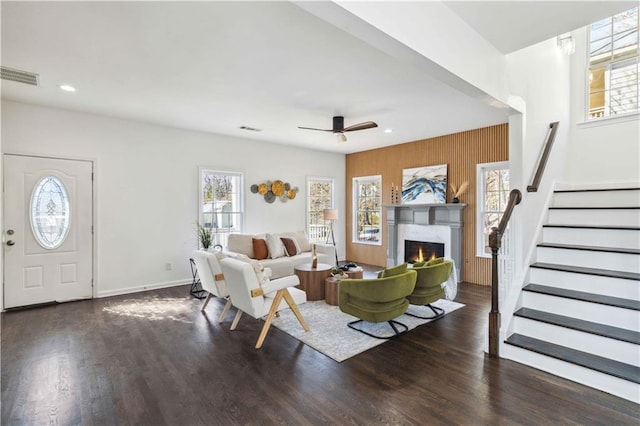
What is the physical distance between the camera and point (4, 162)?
4.29m

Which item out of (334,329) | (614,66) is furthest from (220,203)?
(614,66)

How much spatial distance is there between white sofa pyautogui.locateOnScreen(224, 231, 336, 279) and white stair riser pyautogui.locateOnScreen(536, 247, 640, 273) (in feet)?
12.0

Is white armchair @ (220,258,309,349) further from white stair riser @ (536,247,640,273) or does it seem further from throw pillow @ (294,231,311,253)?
throw pillow @ (294,231,311,253)

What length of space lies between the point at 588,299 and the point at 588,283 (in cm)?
25

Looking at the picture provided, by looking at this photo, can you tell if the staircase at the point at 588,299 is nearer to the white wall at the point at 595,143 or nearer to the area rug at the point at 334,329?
the white wall at the point at 595,143

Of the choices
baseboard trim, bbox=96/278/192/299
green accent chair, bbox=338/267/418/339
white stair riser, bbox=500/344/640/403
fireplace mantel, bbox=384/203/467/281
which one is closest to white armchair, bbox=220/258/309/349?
green accent chair, bbox=338/267/418/339

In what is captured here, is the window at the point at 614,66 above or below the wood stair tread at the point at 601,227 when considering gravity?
above

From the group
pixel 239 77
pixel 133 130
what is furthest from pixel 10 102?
pixel 239 77

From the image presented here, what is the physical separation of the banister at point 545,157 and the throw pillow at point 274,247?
4.16 m

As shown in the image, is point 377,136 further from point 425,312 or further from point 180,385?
point 180,385

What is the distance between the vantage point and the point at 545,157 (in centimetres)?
346

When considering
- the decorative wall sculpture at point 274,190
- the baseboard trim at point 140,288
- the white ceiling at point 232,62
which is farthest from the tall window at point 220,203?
the white ceiling at point 232,62

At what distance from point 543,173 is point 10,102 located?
274 inches

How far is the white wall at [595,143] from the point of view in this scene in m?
3.73
